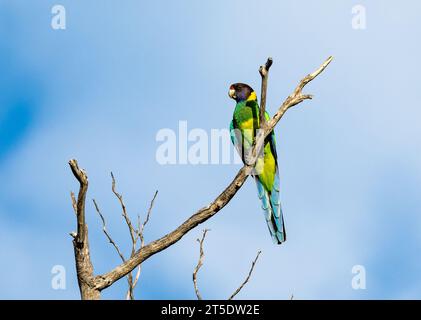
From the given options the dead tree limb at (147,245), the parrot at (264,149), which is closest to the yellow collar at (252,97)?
the parrot at (264,149)

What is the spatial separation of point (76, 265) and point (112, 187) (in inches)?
50.5

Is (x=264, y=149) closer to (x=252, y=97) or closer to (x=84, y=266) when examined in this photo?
(x=252, y=97)

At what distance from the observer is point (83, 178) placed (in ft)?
15.0

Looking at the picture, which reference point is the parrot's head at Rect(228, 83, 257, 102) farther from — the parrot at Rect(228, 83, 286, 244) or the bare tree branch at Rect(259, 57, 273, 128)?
the bare tree branch at Rect(259, 57, 273, 128)

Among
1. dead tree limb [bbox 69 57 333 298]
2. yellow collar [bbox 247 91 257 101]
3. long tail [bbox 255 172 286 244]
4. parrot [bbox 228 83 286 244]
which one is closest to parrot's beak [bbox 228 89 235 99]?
parrot [bbox 228 83 286 244]

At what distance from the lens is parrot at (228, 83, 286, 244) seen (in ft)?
24.4

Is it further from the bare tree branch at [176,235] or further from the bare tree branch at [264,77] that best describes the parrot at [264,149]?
the bare tree branch at [176,235]

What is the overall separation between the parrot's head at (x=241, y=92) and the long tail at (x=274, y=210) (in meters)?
1.22

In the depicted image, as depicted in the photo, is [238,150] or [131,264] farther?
[238,150]

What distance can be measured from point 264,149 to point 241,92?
1.05 metres
